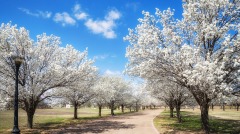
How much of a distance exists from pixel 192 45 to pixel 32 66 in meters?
15.3

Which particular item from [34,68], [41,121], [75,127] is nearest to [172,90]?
[75,127]

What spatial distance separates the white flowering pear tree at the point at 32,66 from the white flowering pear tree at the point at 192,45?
27.9ft

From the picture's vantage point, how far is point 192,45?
17.9m

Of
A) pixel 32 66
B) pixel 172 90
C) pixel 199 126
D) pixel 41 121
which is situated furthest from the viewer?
pixel 41 121

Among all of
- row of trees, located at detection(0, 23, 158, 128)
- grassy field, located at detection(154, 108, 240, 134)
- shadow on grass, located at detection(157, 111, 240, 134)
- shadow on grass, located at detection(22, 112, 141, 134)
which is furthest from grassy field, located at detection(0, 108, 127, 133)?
shadow on grass, located at detection(157, 111, 240, 134)

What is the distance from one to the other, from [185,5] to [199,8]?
47.4 inches

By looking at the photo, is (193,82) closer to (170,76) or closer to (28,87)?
(170,76)

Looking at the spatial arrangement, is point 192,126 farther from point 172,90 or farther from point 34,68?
point 34,68

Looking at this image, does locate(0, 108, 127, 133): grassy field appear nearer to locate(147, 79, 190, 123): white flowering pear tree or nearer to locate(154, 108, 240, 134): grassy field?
locate(147, 79, 190, 123): white flowering pear tree

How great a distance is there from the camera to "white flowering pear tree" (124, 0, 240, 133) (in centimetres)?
1599

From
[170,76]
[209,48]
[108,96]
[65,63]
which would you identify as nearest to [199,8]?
[209,48]

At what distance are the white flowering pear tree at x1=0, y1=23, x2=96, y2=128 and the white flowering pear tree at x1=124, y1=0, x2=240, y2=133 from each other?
8502 millimetres

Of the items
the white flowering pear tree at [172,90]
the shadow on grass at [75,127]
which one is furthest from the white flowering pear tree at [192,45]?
the shadow on grass at [75,127]

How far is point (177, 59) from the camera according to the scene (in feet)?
56.4
